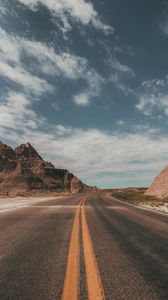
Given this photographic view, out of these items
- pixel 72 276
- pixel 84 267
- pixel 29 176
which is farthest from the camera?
pixel 29 176

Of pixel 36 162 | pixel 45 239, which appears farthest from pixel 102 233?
pixel 36 162

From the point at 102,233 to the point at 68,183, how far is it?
531ft

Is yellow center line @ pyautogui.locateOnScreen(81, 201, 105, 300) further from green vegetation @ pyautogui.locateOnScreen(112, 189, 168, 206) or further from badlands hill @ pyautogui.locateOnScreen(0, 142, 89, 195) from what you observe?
badlands hill @ pyautogui.locateOnScreen(0, 142, 89, 195)

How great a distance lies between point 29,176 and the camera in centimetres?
13438

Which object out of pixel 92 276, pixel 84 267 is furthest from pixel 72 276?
pixel 84 267

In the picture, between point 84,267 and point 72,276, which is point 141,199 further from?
point 72,276

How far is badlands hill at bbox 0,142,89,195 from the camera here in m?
124

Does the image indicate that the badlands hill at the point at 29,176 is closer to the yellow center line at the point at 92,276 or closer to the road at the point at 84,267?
the road at the point at 84,267

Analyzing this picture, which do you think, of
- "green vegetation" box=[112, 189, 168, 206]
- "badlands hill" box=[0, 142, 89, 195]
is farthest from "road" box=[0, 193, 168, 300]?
"badlands hill" box=[0, 142, 89, 195]

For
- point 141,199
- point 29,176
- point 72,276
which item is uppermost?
point 29,176

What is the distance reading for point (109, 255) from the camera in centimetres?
605

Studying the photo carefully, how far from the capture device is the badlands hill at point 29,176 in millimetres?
124250

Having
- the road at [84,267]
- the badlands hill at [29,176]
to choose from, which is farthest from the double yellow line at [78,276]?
the badlands hill at [29,176]

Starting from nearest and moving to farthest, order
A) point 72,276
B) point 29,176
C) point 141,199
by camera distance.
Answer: point 72,276, point 141,199, point 29,176
